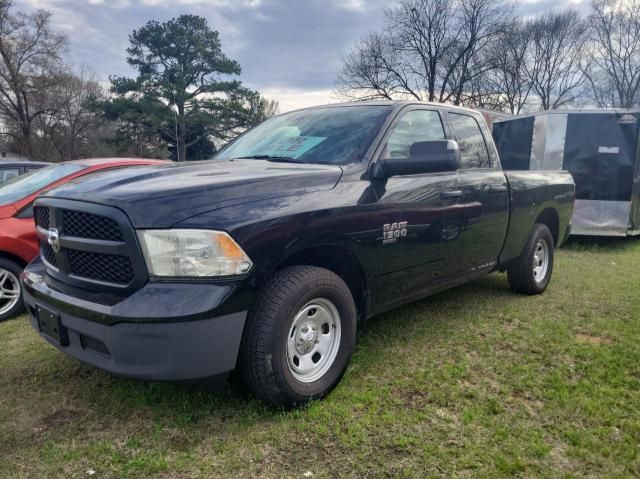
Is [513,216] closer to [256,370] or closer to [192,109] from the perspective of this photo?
[256,370]

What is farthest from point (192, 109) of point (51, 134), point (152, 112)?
point (51, 134)

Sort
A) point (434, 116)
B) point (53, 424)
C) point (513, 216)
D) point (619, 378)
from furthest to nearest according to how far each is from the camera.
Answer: point (513, 216) → point (434, 116) → point (619, 378) → point (53, 424)

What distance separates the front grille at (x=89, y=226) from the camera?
2.36m

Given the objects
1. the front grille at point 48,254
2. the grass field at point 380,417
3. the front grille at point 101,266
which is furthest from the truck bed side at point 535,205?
the front grille at point 48,254

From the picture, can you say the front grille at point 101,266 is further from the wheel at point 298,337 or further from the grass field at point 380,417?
the grass field at point 380,417

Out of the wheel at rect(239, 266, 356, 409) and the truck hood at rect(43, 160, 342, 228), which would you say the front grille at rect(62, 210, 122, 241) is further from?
the wheel at rect(239, 266, 356, 409)

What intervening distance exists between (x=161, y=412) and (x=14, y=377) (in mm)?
1253

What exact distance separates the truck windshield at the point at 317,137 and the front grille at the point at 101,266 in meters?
1.42

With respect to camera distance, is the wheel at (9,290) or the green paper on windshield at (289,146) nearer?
the green paper on windshield at (289,146)

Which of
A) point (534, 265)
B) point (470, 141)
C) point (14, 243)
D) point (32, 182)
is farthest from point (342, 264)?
point (32, 182)

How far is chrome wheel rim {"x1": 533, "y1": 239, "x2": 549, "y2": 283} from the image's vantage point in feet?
17.5

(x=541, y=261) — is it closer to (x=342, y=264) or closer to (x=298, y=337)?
(x=342, y=264)

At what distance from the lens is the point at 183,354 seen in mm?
2252

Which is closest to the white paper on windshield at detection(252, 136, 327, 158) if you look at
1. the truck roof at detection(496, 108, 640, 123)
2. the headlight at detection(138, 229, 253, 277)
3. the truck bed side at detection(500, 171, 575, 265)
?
the headlight at detection(138, 229, 253, 277)
